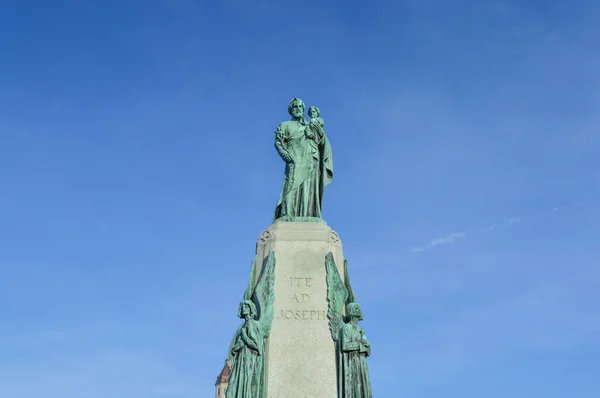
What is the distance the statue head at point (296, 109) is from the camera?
16641 mm

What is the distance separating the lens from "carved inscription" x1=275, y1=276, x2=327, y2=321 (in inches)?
554

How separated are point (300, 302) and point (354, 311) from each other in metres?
1.14

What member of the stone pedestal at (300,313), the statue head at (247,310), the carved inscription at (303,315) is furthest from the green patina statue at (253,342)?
the carved inscription at (303,315)

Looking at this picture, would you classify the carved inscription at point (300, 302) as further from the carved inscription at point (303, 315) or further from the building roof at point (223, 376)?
the building roof at point (223, 376)

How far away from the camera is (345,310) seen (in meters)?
14.5

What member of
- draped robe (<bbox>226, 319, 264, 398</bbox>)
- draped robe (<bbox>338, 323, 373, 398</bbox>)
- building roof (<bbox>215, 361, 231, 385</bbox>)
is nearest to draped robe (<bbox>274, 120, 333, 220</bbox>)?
draped robe (<bbox>226, 319, 264, 398</bbox>)

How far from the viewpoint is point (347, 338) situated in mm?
13625

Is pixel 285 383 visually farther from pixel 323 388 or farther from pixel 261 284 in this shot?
pixel 261 284

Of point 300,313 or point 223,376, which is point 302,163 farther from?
point 223,376

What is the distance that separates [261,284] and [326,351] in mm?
1955

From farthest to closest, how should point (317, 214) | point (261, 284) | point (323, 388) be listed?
point (317, 214)
point (261, 284)
point (323, 388)

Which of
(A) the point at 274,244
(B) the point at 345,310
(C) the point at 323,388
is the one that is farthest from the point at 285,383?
(A) the point at 274,244

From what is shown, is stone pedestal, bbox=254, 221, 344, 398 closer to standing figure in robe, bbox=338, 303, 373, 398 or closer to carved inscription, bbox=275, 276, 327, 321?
carved inscription, bbox=275, 276, 327, 321

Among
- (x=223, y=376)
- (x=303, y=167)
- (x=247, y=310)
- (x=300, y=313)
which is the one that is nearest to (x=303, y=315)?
(x=300, y=313)
